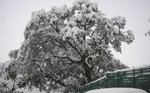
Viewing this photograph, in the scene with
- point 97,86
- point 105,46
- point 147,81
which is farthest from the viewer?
point 105,46

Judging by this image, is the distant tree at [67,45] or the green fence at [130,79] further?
the distant tree at [67,45]

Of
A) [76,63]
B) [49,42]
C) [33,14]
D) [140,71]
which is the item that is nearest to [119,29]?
[76,63]

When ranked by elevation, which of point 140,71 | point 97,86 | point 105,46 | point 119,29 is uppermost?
point 119,29

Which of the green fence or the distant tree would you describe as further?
the distant tree

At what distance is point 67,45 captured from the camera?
28.0m

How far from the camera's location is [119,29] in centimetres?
2766

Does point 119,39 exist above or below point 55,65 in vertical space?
above

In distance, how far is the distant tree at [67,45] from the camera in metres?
26.5

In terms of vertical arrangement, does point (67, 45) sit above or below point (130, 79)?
above

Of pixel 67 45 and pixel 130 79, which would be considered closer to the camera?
pixel 130 79

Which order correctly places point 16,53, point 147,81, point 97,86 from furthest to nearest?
point 16,53 < point 97,86 < point 147,81

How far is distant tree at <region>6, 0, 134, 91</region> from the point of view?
26469 mm

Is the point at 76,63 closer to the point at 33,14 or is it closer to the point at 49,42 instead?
the point at 49,42

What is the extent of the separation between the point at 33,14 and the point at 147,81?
18.7 m
